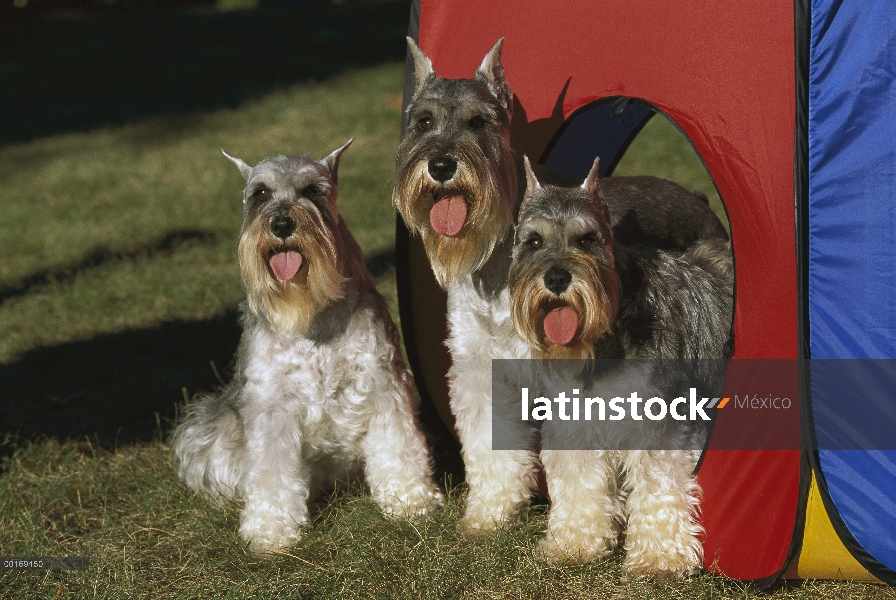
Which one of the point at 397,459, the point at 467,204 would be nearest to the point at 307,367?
the point at 397,459

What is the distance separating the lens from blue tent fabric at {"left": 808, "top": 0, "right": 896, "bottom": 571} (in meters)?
4.32

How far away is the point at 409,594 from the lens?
4.73 meters

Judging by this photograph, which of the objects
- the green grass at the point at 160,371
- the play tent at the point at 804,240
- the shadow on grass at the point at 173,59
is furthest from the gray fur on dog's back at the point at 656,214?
the shadow on grass at the point at 173,59

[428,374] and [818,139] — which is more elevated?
[818,139]

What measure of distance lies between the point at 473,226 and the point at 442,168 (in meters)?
0.34

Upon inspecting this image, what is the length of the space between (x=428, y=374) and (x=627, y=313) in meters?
2.00

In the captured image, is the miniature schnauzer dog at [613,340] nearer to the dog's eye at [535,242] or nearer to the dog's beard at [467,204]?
the dog's eye at [535,242]

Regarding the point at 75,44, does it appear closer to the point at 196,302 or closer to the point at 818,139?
the point at 196,302

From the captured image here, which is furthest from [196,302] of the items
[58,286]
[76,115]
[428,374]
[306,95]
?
[76,115]

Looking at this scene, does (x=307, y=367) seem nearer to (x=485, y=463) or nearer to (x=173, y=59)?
(x=485, y=463)

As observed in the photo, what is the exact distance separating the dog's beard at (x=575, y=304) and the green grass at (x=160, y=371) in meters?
1.13

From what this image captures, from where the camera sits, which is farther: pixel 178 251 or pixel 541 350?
pixel 178 251

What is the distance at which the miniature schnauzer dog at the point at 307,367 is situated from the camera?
16.7ft

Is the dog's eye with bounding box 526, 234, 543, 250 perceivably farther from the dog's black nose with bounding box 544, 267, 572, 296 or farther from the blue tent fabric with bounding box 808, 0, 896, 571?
the blue tent fabric with bounding box 808, 0, 896, 571
